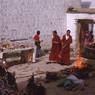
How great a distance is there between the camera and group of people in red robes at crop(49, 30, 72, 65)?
16.4 m

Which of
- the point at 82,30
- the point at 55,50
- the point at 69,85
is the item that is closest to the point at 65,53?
the point at 55,50

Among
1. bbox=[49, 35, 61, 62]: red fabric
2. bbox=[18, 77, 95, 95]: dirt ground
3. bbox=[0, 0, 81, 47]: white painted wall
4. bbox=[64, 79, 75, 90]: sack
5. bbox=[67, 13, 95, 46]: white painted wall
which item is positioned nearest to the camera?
bbox=[18, 77, 95, 95]: dirt ground

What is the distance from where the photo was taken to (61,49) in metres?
16.7

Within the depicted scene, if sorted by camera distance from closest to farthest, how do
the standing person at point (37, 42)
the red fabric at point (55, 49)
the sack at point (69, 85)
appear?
the sack at point (69, 85) < the red fabric at point (55, 49) < the standing person at point (37, 42)

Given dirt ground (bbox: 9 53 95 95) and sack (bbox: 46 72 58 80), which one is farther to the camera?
sack (bbox: 46 72 58 80)

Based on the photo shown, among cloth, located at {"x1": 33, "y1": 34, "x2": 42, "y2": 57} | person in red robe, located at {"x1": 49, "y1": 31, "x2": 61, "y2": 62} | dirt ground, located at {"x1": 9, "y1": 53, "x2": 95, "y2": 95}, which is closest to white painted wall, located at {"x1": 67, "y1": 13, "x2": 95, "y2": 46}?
cloth, located at {"x1": 33, "y1": 34, "x2": 42, "y2": 57}

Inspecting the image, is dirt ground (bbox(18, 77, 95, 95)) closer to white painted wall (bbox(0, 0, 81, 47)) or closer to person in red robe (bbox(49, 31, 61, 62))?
person in red robe (bbox(49, 31, 61, 62))

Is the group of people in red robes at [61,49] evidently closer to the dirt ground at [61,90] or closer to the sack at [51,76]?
the sack at [51,76]

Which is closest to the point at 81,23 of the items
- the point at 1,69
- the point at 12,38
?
the point at 12,38

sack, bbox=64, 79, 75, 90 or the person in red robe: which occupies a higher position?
the person in red robe

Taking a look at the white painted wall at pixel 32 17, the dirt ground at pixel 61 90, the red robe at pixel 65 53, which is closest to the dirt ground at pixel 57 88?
the dirt ground at pixel 61 90

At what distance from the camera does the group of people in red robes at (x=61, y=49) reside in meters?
16.4

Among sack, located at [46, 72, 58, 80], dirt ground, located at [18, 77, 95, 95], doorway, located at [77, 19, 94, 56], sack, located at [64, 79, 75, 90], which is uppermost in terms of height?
doorway, located at [77, 19, 94, 56]

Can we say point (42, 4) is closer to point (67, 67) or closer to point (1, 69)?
point (67, 67)
